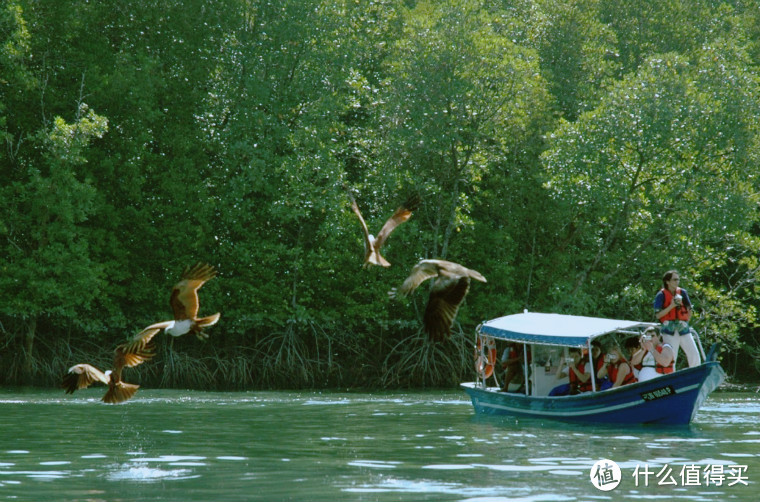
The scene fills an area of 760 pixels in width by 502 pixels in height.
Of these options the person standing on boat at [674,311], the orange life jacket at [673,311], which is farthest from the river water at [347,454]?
the orange life jacket at [673,311]

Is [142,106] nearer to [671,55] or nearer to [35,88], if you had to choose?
[35,88]

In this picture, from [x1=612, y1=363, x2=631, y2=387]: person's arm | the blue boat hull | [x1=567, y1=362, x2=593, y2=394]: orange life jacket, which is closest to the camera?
the blue boat hull

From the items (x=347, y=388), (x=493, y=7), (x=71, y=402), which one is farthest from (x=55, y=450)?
(x=493, y=7)

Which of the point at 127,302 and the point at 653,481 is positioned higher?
the point at 127,302

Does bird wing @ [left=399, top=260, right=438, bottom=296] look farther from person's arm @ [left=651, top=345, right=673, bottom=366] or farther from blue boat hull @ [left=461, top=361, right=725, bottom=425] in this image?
person's arm @ [left=651, top=345, right=673, bottom=366]

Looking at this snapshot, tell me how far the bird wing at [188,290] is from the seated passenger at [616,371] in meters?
8.33

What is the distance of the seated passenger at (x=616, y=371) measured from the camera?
20.9m

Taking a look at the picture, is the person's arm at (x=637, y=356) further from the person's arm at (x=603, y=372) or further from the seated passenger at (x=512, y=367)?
the seated passenger at (x=512, y=367)

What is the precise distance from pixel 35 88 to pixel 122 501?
79.1 feet

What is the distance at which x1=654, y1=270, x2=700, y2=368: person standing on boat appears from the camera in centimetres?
1895

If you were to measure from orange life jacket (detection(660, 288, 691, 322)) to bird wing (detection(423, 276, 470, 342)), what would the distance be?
17.7 ft

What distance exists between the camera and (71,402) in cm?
2528

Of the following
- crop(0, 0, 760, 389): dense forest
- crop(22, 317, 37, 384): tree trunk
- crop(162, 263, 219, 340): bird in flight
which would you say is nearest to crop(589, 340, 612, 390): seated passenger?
crop(162, 263, 219, 340): bird in flight

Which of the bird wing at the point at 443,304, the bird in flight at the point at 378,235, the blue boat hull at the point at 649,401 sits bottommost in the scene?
the blue boat hull at the point at 649,401
